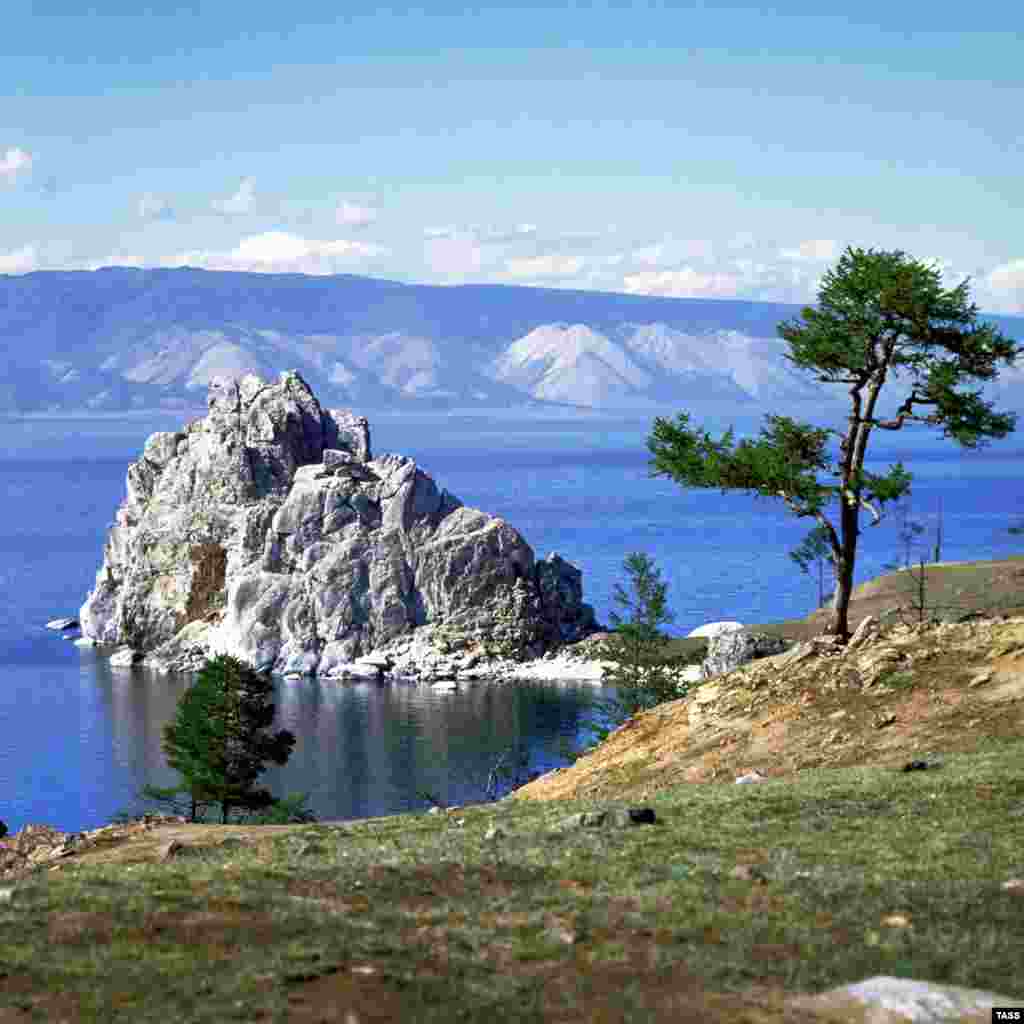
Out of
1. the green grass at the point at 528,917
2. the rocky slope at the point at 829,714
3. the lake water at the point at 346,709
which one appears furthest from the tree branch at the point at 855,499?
the lake water at the point at 346,709

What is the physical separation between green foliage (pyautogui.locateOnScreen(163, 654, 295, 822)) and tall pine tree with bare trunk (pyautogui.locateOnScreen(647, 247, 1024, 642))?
25.3m

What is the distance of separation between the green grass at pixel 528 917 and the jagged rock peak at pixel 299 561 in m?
112

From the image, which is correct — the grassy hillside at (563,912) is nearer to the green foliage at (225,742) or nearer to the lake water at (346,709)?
the green foliage at (225,742)

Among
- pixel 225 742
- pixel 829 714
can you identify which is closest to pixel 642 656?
pixel 225 742

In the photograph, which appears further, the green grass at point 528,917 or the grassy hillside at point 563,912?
the green grass at point 528,917

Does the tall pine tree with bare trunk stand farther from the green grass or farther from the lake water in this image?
the lake water

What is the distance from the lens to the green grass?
1221 centimetres

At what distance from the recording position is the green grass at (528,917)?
12.2m

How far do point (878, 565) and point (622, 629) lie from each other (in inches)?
3621

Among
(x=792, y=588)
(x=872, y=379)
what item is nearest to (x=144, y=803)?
(x=872, y=379)

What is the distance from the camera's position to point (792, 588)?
14788cm

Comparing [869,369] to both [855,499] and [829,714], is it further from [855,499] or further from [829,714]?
[829,714]

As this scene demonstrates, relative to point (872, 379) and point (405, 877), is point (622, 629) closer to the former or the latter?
point (872, 379)

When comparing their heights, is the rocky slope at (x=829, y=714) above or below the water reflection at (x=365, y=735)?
above
